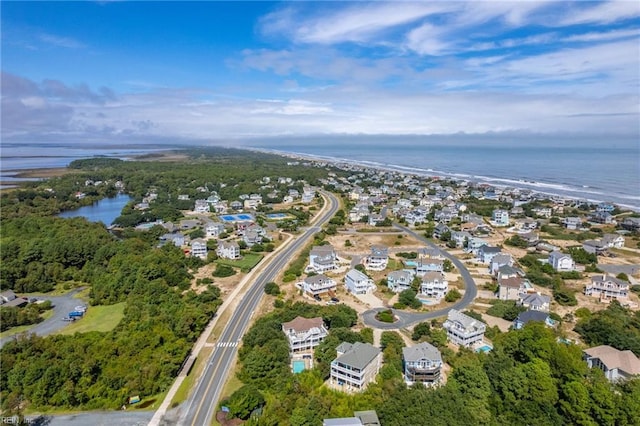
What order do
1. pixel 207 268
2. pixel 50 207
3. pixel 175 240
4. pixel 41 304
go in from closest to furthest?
pixel 41 304
pixel 207 268
pixel 175 240
pixel 50 207

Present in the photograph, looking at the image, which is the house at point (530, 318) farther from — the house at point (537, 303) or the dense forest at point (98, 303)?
the dense forest at point (98, 303)

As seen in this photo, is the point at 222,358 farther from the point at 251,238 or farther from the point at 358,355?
the point at 251,238

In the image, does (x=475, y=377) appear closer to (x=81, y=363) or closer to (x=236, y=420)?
(x=236, y=420)

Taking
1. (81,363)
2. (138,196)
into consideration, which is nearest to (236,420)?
(81,363)

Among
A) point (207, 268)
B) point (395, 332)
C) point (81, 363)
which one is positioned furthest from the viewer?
point (207, 268)

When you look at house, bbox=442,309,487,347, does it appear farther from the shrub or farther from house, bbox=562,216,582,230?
house, bbox=562,216,582,230
